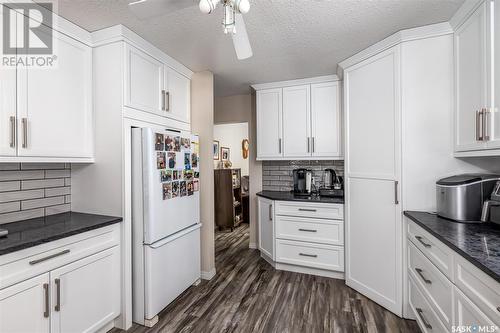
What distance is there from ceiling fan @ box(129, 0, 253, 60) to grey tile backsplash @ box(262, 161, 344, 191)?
2329 mm

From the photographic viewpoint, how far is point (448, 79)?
190 cm

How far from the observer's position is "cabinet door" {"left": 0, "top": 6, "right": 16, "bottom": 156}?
1493 mm

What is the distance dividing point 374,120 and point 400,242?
1.09 metres

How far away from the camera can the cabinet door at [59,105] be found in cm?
162

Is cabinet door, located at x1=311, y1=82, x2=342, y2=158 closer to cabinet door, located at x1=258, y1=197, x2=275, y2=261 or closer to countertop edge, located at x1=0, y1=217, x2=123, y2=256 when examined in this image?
cabinet door, located at x1=258, y1=197, x2=275, y2=261

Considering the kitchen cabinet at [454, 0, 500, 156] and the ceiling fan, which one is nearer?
the ceiling fan

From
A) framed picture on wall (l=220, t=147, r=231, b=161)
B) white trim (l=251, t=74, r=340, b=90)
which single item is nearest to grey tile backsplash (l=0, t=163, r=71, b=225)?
white trim (l=251, t=74, r=340, b=90)

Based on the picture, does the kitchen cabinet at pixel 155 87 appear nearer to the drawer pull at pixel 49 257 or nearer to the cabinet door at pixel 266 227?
the drawer pull at pixel 49 257

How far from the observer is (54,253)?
1479 mm

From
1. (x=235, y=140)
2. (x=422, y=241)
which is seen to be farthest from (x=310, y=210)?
(x=235, y=140)

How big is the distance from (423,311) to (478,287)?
79 centimetres

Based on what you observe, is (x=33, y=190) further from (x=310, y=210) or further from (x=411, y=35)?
(x=411, y=35)

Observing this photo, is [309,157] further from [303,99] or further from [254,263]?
→ [254,263]

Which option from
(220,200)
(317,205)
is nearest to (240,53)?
(317,205)
